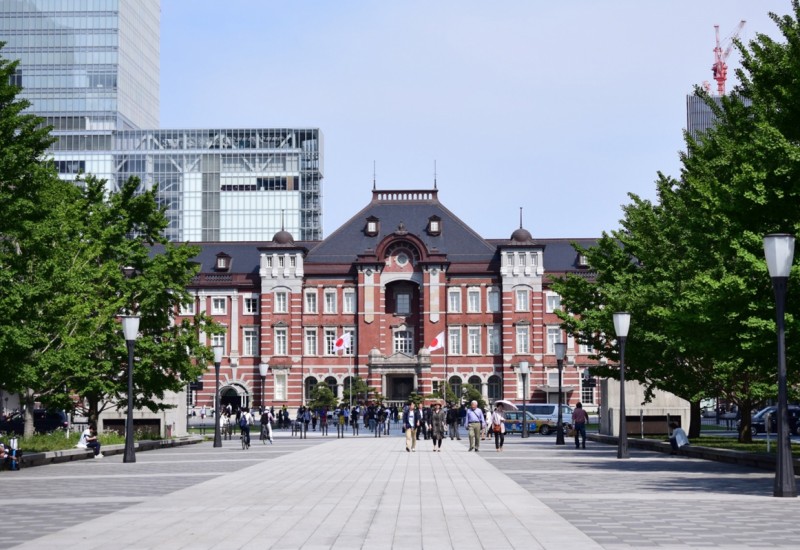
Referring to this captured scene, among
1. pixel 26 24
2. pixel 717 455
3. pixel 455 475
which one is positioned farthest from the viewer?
pixel 26 24

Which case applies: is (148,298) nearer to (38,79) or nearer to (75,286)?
(75,286)

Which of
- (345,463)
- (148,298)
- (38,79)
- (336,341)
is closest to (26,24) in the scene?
(38,79)

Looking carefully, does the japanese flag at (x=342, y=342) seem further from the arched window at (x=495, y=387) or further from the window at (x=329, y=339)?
the arched window at (x=495, y=387)

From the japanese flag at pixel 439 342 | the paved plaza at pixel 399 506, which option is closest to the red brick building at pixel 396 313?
the japanese flag at pixel 439 342

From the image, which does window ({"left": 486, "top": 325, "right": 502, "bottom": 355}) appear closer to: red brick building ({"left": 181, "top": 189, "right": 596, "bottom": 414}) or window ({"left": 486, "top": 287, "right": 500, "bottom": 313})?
red brick building ({"left": 181, "top": 189, "right": 596, "bottom": 414})

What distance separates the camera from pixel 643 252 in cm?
4688

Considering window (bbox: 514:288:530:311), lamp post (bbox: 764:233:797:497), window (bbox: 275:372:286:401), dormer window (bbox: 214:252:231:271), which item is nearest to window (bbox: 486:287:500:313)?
window (bbox: 514:288:530:311)

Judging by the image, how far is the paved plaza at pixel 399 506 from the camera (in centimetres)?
1495

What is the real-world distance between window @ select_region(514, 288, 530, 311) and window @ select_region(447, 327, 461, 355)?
5.52m

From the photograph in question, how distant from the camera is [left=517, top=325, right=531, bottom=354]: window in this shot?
103 metres

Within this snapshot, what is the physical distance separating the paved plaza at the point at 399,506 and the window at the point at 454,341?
6947cm

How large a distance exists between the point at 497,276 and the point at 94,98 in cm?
8131

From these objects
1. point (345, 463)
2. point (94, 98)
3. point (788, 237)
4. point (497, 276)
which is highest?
point (94, 98)

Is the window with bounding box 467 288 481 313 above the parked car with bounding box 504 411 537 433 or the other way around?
above
